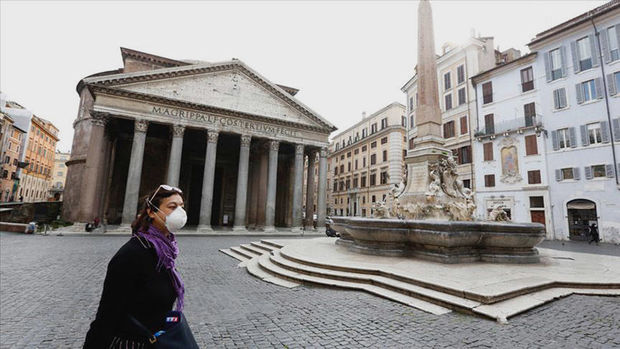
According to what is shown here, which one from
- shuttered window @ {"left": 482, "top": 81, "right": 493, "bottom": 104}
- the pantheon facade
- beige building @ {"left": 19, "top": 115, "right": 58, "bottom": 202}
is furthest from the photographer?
beige building @ {"left": 19, "top": 115, "right": 58, "bottom": 202}

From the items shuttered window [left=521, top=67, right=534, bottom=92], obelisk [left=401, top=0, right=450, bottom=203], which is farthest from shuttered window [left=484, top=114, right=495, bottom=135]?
obelisk [left=401, top=0, right=450, bottom=203]

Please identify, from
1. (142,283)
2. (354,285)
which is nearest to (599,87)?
(354,285)

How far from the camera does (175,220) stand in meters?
1.99

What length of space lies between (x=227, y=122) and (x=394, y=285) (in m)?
20.2

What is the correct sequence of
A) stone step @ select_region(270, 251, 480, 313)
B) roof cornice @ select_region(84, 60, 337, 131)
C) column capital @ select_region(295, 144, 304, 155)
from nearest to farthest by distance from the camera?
stone step @ select_region(270, 251, 480, 313) → roof cornice @ select_region(84, 60, 337, 131) → column capital @ select_region(295, 144, 304, 155)

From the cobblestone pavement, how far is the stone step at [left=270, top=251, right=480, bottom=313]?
0.84ft

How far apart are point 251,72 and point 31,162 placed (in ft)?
168

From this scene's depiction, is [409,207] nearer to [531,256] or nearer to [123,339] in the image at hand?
[531,256]

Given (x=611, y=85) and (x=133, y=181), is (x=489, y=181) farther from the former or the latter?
(x=133, y=181)

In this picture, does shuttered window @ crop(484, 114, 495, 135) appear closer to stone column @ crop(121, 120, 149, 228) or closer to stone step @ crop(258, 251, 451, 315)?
stone step @ crop(258, 251, 451, 315)

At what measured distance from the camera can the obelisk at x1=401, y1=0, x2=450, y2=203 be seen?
30.3ft

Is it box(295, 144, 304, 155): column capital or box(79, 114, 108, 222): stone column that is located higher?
box(295, 144, 304, 155): column capital

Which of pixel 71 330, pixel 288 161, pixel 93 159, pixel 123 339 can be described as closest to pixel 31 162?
pixel 93 159

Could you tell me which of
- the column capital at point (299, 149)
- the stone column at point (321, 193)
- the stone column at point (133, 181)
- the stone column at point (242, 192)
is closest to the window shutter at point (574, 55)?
the stone column at point (321, 193)
